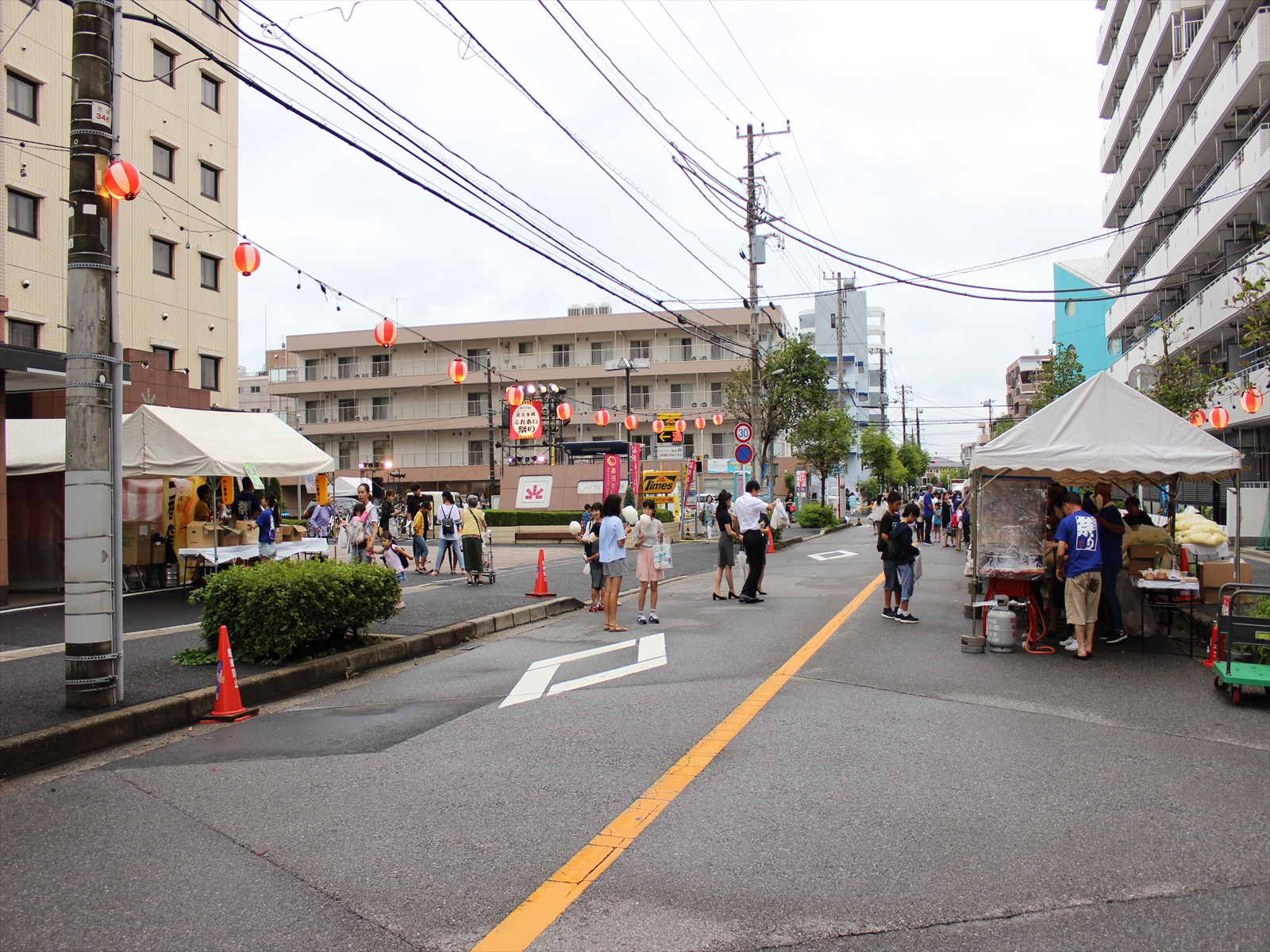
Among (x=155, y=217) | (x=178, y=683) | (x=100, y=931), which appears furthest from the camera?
(x=155, y=217)

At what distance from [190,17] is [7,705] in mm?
28450

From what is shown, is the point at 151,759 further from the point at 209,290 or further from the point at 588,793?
the point at 209,290

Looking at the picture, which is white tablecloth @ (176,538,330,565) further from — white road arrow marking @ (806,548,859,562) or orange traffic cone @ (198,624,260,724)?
white road arrow marking @ (806,548,859,562)

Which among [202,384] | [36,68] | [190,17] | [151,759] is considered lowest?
[151,759]

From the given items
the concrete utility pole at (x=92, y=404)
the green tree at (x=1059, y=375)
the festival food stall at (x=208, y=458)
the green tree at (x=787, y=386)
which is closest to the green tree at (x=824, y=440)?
the green tree at (x=787, y=386)

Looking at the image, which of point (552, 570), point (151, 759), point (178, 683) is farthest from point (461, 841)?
point (552, 570)

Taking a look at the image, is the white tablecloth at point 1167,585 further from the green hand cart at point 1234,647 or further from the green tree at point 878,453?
the green tree at point 878,453

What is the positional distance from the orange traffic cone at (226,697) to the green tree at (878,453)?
66.4m

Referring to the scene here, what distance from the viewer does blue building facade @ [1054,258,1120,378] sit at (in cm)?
5359

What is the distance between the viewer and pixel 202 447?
1391cm

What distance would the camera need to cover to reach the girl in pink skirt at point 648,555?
481 inches

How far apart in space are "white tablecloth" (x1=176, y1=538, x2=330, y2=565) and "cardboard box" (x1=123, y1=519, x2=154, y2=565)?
1056 millimetres

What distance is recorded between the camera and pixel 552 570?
63.6 ft

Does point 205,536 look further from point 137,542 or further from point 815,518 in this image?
point 815,518
